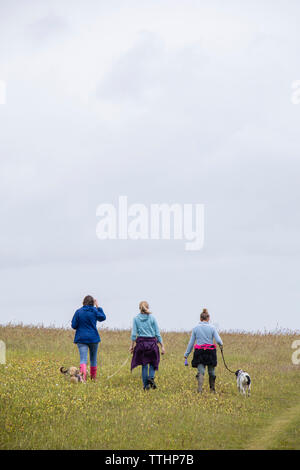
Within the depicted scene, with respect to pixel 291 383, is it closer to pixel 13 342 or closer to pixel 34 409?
pixel 34 409

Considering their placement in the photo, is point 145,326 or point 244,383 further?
point 145,326

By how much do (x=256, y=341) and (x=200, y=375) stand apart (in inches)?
587

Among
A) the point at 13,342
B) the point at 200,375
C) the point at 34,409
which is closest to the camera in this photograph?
the point at 34,409

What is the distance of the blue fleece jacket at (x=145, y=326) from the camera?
19.7 metres

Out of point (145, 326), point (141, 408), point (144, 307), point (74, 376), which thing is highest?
point (144, 307)

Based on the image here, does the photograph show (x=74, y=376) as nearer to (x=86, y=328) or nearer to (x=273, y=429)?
(x=86, y=328)

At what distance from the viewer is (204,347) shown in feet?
62.1

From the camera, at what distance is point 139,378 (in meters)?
22.0

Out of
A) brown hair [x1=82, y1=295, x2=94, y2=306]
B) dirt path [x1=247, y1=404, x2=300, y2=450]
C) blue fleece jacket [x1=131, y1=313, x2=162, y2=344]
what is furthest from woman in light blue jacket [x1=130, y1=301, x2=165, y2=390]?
dirt path [x1=247, y1=404, x2=300, y2=450]

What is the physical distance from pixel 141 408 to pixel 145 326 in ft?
12.7

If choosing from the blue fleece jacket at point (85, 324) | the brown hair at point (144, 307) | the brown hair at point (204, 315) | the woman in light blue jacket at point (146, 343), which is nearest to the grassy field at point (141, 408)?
the woman in light blue jacket at point (146, 343)

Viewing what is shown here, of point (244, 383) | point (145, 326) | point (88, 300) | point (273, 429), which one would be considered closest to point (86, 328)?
point (88, 300)

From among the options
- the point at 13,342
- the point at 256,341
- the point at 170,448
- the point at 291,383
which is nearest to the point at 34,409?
the point at 170,448

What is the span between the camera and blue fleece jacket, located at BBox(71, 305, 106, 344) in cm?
2033
